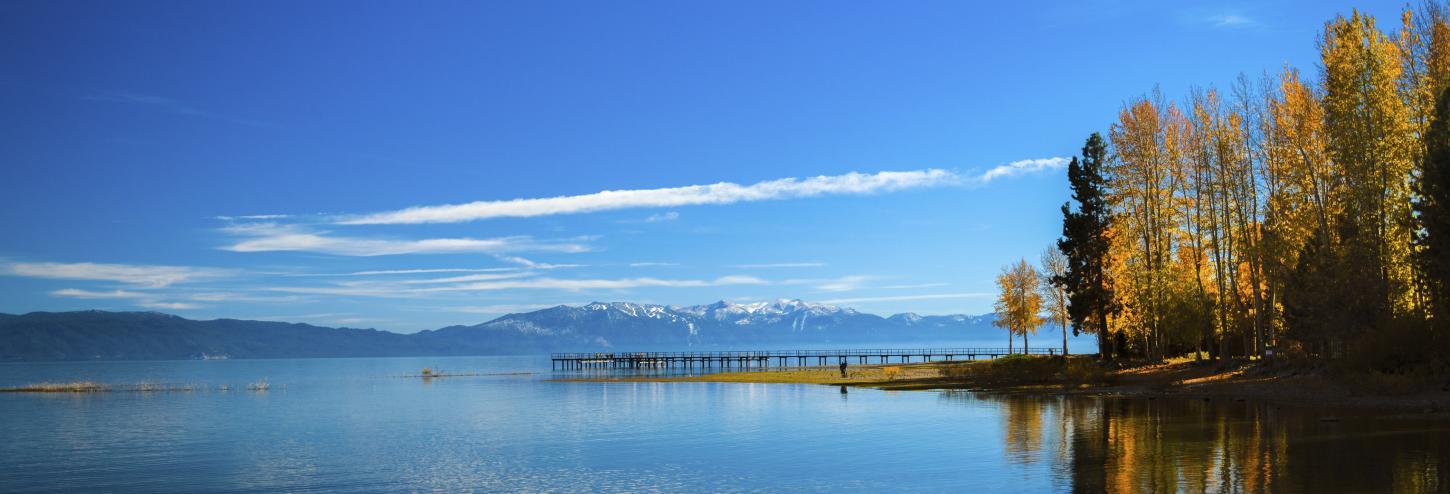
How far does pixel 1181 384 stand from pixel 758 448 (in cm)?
2649

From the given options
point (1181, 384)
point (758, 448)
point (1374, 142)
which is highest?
point (1374, 142)

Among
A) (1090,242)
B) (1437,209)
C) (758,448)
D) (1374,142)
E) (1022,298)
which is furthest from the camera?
(1022,298)

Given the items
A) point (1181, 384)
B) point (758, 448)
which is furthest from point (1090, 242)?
point (758, 448)

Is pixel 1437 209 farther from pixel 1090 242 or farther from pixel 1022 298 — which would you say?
pixel 1022 298

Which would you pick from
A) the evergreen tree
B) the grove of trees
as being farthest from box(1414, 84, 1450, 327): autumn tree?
the evergreen tree

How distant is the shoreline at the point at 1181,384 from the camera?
121ft

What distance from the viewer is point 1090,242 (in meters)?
63.2

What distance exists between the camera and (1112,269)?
62.2 meters

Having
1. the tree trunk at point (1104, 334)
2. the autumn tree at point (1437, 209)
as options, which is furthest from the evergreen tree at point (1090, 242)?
the autumn tree at point (1437, 209)

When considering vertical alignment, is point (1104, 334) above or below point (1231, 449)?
above

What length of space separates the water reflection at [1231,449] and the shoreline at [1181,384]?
8.32ft

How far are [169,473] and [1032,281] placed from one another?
8317cm

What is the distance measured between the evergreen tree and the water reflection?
863 inches

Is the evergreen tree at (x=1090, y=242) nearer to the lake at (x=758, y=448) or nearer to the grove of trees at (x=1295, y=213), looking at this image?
the grove of trees at (x=1295, y=213)
